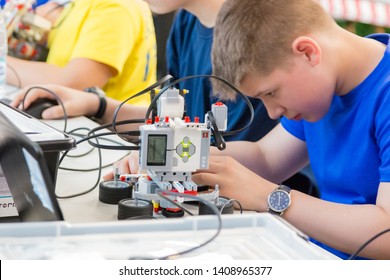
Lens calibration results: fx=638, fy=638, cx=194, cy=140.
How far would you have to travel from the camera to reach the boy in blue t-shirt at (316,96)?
3.46 ft

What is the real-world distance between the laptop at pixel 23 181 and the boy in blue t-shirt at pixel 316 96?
0.99 ft

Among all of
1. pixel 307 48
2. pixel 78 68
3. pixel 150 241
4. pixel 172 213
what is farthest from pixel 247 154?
pixel 78 68

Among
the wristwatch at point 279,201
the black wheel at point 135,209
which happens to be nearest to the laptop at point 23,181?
the black wheel at point 135,209

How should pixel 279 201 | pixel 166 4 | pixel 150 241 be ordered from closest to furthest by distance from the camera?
pixel 150 241, pixel 279 201, pixel 166 4

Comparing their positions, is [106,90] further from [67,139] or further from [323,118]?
[67,139]

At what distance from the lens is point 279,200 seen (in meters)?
1.06

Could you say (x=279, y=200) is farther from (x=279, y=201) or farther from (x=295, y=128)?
(x=295, y=128)

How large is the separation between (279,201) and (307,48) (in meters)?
0.27

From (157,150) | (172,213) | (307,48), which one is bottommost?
(172,213)

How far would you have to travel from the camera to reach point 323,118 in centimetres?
126

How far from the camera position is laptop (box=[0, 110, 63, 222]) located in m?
0.70

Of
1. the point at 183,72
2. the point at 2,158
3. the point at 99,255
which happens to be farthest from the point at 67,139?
the point at 183,72

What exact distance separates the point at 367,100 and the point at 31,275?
731 millimetres

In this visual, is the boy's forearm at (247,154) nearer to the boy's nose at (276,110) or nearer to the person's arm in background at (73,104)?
the boy's nose at (276,110)
